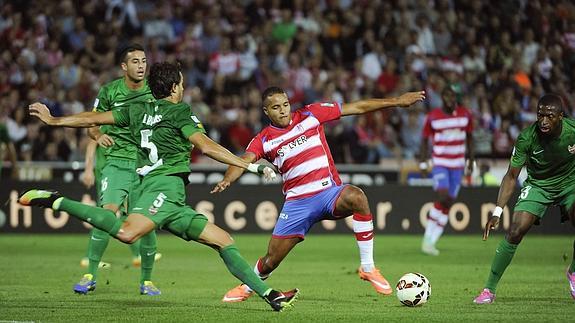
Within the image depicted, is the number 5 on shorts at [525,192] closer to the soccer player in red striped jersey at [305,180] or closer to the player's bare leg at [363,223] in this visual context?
the soccer player in red striped jersey at [305,180]

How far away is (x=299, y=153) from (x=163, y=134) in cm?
182

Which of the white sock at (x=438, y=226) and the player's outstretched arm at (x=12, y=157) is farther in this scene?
the player's outstretched arm at (x=12, y=157)

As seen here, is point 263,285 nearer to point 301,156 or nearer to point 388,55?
point 301,156

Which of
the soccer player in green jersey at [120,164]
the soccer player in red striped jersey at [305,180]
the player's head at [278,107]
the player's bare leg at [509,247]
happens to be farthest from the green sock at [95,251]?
the player's bare leg at [509,247]

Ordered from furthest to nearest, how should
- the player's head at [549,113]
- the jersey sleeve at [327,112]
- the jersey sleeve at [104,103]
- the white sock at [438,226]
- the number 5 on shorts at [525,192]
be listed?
the white sock at [438,226]
the jersey sleeve at [104,103]
the jersey sleeve at [327,112]
the number 5 on shorts at [525,192]
the player's head at [549,113]

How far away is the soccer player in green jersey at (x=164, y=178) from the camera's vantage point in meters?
9.49

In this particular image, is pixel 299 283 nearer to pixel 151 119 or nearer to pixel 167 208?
pixel 167 208

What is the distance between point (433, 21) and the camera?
26672 mm

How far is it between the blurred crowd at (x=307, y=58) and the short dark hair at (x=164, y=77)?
1225cm

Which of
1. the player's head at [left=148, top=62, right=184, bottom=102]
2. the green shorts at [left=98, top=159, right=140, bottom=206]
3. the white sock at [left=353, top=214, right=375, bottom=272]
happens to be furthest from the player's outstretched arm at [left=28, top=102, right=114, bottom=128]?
the white sock at [left=353, top=214, right=375, bottom=272]

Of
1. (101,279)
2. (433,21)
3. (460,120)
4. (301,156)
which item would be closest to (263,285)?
(301,156)

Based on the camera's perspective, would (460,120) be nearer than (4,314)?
No

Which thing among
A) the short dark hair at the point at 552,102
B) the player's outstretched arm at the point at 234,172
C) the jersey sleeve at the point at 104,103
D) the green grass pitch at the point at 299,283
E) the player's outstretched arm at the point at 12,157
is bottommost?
the green grass pitch at the point at 299,283

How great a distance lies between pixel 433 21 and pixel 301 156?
53.9 ft
